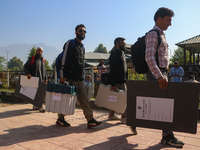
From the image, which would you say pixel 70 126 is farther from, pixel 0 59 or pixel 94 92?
pixel 0 59

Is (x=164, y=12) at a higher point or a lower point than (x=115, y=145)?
higher

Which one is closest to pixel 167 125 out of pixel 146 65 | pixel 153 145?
pixel 153 145

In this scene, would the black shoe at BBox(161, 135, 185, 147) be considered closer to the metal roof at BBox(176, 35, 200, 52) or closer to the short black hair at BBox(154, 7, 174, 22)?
the short black hair at BBox(154, 7, 174, 22)

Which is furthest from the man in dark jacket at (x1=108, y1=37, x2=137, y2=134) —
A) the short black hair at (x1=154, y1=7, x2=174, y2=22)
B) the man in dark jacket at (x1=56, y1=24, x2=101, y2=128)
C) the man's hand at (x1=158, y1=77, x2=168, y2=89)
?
the man's hand at (x1=158, y1=77, x2=168, y2=89)

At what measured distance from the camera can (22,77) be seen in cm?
557

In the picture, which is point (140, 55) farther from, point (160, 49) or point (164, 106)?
point (164, 106)

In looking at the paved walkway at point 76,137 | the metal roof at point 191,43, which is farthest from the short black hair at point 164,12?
the metal roof at point 191,43

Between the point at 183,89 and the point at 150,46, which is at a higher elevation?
the point at 150,46

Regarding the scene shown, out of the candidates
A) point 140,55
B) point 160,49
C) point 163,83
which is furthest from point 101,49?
point 163,83

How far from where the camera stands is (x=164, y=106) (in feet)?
8.19

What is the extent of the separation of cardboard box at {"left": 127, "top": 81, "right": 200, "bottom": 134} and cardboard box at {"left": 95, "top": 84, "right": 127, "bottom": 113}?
1403 mm

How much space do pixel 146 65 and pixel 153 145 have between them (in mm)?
A: 1302

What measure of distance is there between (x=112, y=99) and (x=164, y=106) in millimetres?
1859

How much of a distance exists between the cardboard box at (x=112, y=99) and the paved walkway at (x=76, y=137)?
0.42 m
